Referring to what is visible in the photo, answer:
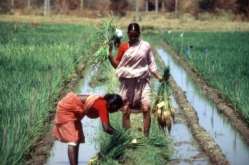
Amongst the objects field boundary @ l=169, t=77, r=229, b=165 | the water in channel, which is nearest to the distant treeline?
field boundary @ l=169, t=77, r=229, b=165

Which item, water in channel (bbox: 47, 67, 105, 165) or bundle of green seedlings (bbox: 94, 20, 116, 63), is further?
bundle of green seedlings (bbox: 94, 20, 116, 63)

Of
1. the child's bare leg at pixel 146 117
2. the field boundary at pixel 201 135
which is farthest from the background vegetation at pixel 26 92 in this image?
the field boundary at pixel 201 135

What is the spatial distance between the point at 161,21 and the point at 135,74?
32420mm

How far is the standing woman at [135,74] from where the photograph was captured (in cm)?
656

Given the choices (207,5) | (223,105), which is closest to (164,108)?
(223,105)

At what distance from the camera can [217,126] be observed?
27.6ft

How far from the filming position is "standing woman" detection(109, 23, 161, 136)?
258 inches

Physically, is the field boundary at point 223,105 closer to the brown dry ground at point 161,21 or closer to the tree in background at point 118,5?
the brown dry ground at point 161,21

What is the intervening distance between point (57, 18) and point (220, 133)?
32.4 m

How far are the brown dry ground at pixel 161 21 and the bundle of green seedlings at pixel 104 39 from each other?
24540mm

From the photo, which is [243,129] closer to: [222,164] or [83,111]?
[222,164]

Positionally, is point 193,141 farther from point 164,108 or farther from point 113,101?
point 113,101

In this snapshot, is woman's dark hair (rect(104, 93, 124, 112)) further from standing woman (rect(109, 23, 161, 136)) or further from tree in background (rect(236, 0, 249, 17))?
tree in background (rect(236, 0, 249, 17))

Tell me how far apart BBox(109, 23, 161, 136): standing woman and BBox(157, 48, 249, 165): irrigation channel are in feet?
3.47
